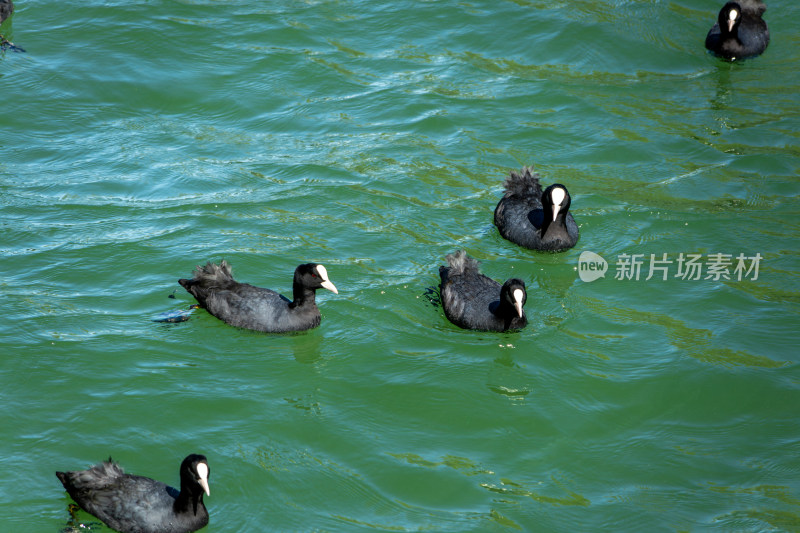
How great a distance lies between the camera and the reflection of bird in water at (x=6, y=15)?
1488 centimetres

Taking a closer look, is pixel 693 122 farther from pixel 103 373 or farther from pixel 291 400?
pixel 103 373

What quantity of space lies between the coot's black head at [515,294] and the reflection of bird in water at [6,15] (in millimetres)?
10014

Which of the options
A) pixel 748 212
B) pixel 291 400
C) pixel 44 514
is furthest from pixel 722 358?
pixel 44 514

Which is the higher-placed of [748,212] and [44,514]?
[748,212]

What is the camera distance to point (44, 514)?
679 centimetres

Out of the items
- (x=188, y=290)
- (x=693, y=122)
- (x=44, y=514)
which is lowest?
(x=44, y=514)

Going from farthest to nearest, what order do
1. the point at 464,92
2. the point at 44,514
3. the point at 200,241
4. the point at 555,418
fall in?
1. the point at 464,92
2. the point at 200,241
3. the point at 555,418
4. the point at 44,514

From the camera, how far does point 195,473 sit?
6336mm

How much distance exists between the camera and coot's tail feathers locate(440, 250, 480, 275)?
933cm

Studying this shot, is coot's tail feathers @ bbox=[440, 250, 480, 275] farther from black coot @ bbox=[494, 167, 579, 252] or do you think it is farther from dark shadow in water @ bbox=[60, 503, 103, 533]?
dark shadow in water @ bbox=[60, 503, 103, 533]

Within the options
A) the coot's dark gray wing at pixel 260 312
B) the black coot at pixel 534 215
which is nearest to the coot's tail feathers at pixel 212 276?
the coot's dark gray wing at pixel 260 312

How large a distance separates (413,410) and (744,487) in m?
2.72

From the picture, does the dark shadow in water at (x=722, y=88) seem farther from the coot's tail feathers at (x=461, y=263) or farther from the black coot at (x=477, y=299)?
the black coot at (x=477, y=299)

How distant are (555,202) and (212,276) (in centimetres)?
362
